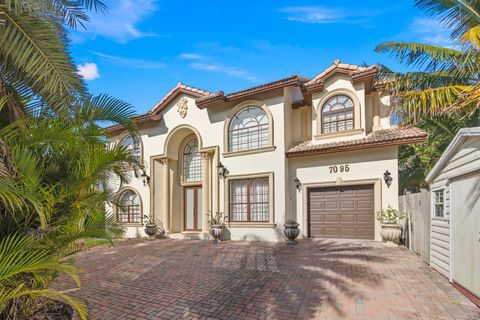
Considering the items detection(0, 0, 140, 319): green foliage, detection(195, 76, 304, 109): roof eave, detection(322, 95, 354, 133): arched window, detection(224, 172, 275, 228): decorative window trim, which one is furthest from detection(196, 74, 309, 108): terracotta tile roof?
detection(0, 0, 140, 319): green foliage

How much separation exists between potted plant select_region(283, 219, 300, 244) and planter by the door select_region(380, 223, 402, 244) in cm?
323

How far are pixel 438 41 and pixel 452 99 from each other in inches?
146

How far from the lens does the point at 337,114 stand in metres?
12.6

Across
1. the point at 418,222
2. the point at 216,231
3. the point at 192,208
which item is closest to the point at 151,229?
the point at 192,208

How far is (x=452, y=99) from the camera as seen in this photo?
752cm

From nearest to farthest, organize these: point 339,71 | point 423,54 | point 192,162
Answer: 1. point 423,54
2. point 339,71
3. point 192,162

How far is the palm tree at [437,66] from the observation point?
763cm

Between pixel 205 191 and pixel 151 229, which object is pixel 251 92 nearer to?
pixel 205 191

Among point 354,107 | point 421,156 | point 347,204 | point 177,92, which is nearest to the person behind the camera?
point 347,204

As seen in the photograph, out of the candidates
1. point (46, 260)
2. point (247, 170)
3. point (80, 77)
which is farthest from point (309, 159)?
point (46, 260)

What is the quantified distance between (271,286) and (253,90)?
29.6ft

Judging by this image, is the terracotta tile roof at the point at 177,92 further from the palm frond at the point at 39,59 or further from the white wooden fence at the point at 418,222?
the white wooden fence at the point at 418,222

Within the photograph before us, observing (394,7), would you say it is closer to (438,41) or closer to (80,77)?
(438,41)

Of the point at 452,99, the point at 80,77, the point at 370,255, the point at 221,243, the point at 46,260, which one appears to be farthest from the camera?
the point at 221,243
